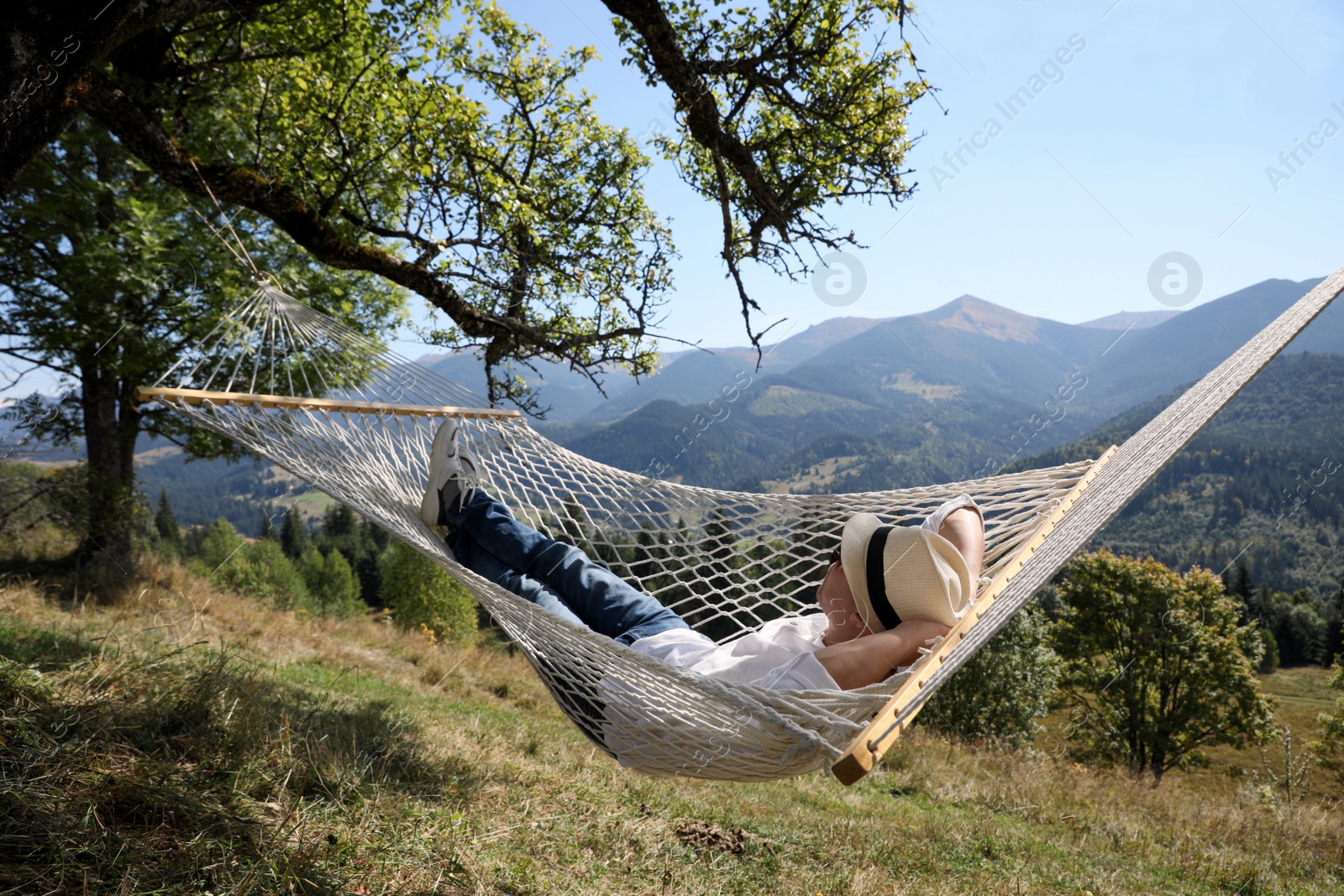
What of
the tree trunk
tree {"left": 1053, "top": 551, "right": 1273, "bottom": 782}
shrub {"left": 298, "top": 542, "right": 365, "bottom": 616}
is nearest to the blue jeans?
the tree trunk

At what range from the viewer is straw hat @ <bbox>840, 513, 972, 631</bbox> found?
1.17 m

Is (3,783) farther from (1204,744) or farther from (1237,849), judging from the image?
(1204,744)

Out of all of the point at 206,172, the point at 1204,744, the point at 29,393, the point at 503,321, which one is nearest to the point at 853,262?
the point at 503,321

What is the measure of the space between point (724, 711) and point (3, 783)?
4.00 feet

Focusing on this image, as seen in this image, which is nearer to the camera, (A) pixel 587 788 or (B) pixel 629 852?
(B) pixel 629 852

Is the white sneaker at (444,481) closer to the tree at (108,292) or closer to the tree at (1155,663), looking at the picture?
the tree at (108,292)

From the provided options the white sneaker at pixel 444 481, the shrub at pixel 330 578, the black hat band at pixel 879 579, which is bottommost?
the shrub at pixel 330 578

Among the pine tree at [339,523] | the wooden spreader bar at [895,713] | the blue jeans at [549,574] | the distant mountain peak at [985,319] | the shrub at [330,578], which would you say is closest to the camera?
the wooden spreader bar at [895,713]

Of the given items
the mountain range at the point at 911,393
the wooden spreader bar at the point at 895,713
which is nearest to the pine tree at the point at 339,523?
the mountain range at the point at 911,393

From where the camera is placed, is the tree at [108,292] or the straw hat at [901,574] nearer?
the straw hat at [901,574]

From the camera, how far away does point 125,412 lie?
6359 millimetres

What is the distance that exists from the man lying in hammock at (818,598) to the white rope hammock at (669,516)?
0.32 ft

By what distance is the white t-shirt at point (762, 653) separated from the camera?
1.24m

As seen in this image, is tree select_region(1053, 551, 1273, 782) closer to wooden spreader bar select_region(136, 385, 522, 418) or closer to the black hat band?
wooden spreader bar select_region(136, 385, 522, 418)
